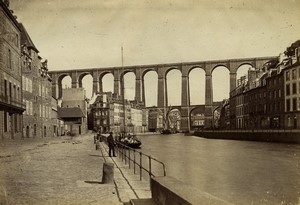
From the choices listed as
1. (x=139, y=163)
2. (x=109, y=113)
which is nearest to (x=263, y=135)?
(x=139, y=163)

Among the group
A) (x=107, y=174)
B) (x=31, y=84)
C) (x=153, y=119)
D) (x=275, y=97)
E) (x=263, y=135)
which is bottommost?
(x=153, y=119)

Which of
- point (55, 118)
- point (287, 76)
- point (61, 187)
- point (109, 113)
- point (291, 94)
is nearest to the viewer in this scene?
point (61, 187)

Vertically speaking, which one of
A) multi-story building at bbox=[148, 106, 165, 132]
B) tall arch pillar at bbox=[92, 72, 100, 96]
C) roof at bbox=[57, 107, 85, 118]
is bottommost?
multi-story building at bbox=[148, 106, 165, 132]

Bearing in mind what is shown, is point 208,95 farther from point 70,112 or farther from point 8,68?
point 8,68

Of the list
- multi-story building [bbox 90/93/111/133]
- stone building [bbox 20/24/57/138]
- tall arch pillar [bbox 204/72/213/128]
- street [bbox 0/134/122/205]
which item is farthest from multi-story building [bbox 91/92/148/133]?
street [bbox 0/134/122/205]

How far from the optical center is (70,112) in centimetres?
6172

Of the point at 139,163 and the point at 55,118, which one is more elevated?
the point at 55,118

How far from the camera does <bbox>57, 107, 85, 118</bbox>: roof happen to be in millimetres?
60525

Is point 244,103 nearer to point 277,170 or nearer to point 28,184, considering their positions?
point 277,170

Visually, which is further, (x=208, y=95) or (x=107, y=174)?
(x=208, y=95)

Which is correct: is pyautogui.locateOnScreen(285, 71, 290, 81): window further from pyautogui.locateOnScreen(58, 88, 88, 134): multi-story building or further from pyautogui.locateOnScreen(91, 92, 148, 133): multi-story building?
pyautogui.locateOnScreen(91, 92, 148, 133): multi-story building

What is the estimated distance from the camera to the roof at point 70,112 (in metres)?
60.5

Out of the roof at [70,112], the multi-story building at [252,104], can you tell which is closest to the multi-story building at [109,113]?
the roof at [70,112]

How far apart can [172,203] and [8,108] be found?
9.22 meters
